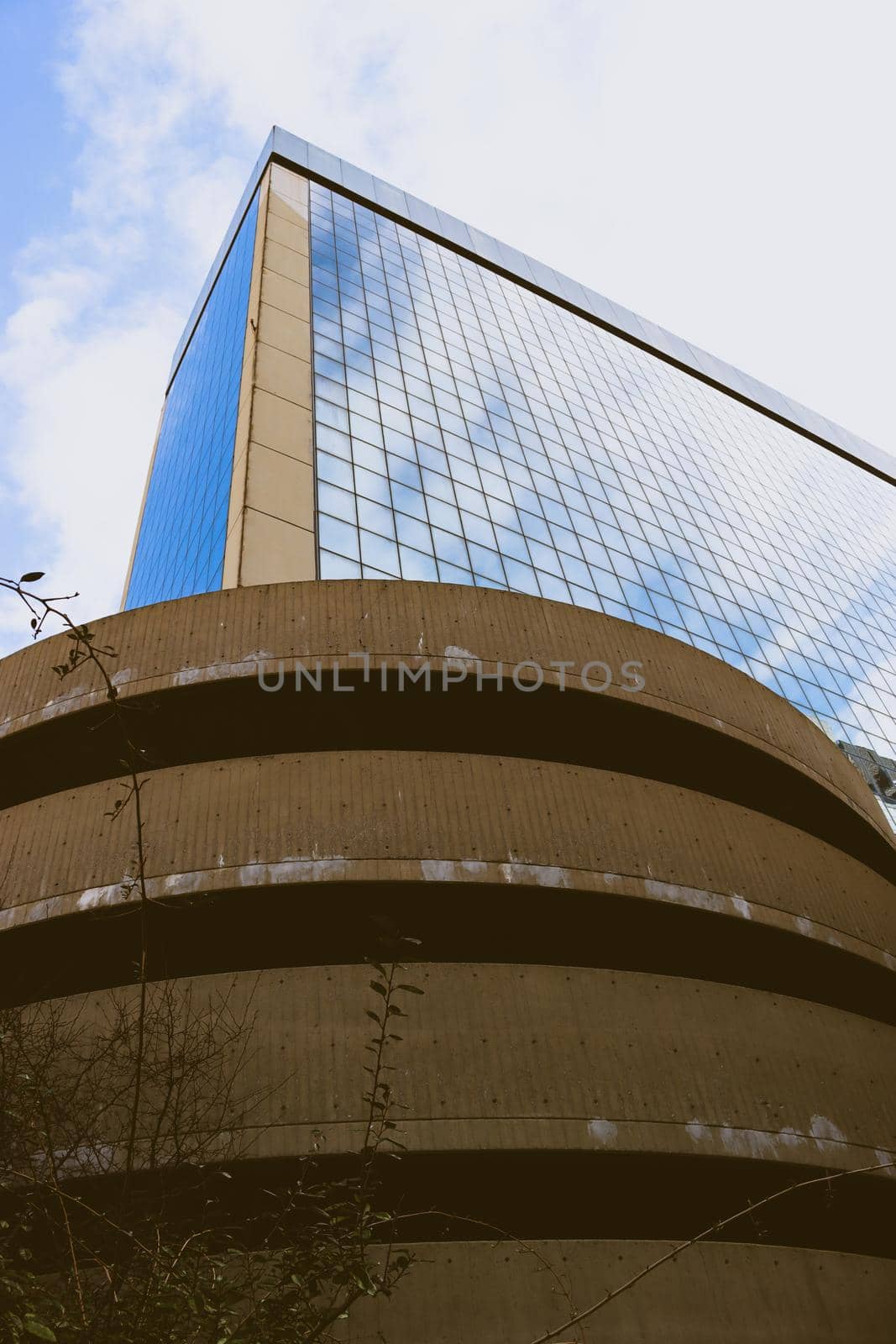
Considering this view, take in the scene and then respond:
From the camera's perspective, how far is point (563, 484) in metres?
27.2

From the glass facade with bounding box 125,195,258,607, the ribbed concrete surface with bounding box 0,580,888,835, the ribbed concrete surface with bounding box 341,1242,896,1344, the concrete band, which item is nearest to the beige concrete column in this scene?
the glass facade with bounding box 125,195,258,607

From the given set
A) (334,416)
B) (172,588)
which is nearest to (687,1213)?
(334,416)

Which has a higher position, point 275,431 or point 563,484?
point 563,484

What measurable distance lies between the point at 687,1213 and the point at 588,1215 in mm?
1196

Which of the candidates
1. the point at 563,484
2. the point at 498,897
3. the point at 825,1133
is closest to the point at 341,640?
the point at 498,897

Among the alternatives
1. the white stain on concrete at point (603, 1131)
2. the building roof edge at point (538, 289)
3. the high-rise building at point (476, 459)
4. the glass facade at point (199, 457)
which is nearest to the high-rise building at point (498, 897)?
the white stain on concrete at point (603, 1131)

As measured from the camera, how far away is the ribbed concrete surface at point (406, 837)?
35.7 ft

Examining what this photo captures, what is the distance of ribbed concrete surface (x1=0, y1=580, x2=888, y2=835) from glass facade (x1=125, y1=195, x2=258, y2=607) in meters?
4.81

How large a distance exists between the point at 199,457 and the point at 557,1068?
2102 cm

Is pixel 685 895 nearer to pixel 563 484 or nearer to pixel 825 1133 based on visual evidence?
pixel 825 1133

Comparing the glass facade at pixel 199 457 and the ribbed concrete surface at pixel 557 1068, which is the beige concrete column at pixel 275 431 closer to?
the glass facade at pixel 199 457

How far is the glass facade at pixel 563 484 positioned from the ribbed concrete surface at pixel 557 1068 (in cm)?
857

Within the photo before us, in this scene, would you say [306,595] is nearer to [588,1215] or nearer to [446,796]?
[446,796]

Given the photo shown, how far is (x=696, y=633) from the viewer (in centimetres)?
2588
